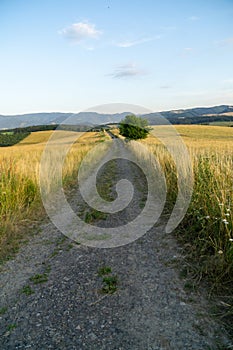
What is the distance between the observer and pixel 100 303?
11.0ft

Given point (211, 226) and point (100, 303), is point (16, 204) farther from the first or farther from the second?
point (211, 226)

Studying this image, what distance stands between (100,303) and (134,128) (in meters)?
36.6

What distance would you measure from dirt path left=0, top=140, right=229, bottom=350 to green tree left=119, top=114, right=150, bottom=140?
33850 mm

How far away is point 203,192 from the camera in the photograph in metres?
5.30

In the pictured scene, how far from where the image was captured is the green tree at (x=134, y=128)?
38219mm

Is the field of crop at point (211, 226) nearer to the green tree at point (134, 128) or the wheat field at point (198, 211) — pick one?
the wheat field at point (198, 211)

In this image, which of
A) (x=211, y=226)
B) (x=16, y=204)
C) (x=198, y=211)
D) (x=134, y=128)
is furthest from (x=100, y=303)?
(x=134, y=128)

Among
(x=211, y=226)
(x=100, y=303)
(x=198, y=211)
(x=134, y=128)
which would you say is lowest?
(x=100, y=303)

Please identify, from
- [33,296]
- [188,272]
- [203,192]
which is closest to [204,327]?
[188,272]

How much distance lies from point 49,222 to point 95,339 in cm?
413

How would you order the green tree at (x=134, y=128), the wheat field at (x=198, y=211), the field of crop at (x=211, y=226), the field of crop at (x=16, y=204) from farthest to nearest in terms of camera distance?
the green tree at (x=134, y=128)
the field of crop at (x=16, y=204)
the wheat field at (x=198, y=211)
the field of crop at (x=211, y=226)

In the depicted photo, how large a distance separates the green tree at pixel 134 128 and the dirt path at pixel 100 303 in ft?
111

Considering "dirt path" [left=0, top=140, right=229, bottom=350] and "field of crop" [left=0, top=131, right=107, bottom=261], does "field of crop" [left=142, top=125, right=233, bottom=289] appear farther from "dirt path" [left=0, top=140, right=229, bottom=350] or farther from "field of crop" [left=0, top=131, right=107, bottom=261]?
"field of crop" [left=0, top=131, right=107, bottom=261]

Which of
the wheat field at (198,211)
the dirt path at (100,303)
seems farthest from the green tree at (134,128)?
the dirt path at (100,303)
